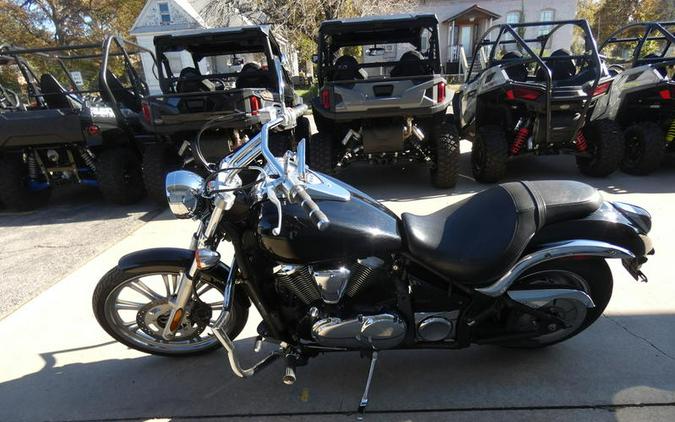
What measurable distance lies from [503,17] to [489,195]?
24.9m

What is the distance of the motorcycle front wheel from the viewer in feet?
7.39

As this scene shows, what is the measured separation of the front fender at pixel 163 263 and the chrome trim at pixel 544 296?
1402 mm

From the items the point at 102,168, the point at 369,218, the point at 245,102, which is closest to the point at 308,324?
the point at 369,218

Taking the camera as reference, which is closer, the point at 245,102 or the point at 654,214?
the point at 654,214

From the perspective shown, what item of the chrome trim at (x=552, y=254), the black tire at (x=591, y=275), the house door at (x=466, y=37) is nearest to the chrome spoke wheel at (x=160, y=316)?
the chrome trim at (x=552, y=254)

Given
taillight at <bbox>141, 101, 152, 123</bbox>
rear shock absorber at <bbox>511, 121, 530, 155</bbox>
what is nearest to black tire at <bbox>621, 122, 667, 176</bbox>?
rear shock absorber at <bbox>511, 121, 530, 155</bbox>

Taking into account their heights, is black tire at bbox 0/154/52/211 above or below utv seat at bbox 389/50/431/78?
below

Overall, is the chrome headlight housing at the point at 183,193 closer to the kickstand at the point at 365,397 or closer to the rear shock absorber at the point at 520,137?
the kickstand at the point at 365,397

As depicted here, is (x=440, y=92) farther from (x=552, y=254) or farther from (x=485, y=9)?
(x=485, y=9)

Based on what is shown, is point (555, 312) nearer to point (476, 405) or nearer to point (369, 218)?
point (476, 405)

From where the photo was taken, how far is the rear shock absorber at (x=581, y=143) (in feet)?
17.4

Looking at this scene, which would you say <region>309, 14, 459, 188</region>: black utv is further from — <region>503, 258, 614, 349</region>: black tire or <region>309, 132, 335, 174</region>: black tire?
<region>503, 258, 614, 349</region>: black tire

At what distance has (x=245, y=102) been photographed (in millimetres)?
4797

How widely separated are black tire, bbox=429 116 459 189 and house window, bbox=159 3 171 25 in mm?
17621
